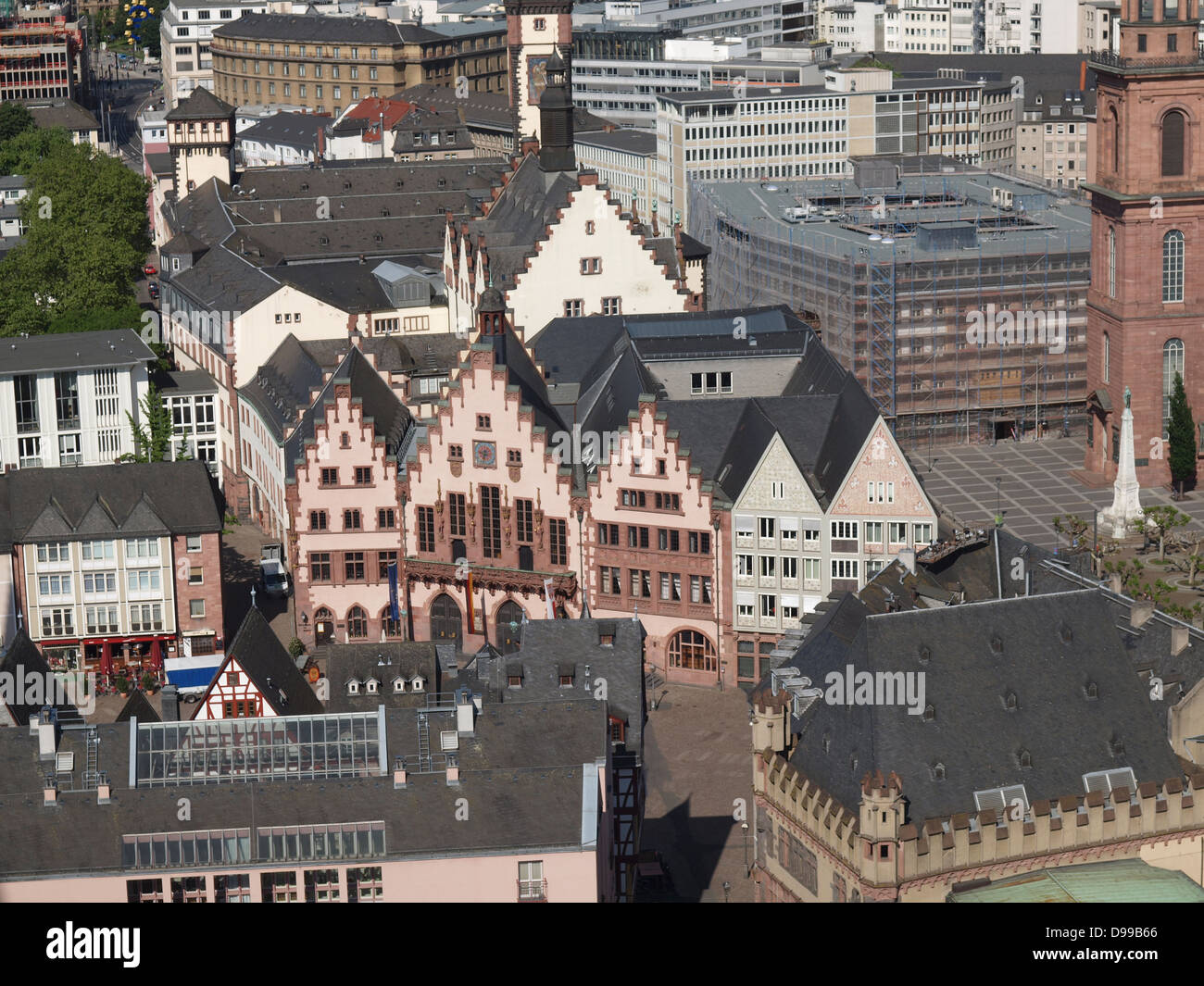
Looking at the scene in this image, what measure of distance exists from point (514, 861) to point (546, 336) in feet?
248

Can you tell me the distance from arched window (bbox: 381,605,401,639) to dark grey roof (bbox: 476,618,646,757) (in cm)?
3125

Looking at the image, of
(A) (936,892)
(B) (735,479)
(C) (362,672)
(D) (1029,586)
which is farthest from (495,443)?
(A) (936,892)

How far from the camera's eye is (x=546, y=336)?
142 metres

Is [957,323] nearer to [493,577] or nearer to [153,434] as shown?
[493,577]

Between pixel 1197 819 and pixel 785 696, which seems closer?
pixel 1197 819

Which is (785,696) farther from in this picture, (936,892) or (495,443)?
(495,443)

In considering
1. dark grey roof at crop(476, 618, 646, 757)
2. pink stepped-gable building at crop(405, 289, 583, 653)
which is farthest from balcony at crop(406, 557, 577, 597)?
dark grey roof at crop(476, 618, 646, 757)

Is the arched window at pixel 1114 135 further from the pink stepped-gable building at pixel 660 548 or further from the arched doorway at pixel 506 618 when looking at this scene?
the arched doorway at pixel 506 618

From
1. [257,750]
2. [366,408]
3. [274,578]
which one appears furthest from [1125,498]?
[257,750]

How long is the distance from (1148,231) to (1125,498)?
2013 cm

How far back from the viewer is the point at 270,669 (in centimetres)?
9706
